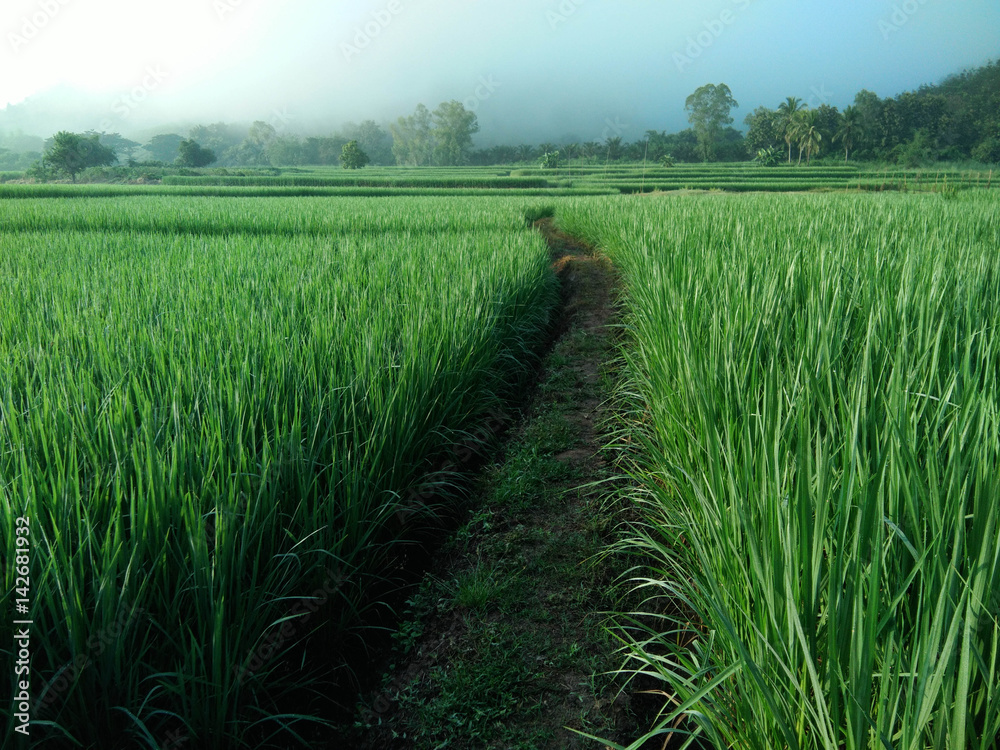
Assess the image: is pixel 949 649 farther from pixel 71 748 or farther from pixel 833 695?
pixel 71 748

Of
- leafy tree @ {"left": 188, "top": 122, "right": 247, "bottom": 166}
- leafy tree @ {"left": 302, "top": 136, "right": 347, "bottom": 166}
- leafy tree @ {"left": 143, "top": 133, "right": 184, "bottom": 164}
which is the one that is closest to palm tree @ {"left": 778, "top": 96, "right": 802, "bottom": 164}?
leafy tree @ {"left": 302, "top": 136, "right": 347, "bottom": 166}

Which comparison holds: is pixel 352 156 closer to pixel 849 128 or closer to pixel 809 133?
pixel 809 133

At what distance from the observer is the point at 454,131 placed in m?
69.3

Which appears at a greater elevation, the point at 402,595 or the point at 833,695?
the point at 833,695

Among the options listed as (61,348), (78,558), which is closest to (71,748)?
(78,558)

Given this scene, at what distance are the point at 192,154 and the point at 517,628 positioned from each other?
72232mm

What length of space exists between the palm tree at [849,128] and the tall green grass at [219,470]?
62185mm

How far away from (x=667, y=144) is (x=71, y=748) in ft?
221

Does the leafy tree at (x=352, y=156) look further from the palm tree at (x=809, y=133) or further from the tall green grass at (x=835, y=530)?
the tall green grass at (x=835, y=530)

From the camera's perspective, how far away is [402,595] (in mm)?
1869

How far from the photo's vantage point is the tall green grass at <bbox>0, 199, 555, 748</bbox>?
41.9 inches

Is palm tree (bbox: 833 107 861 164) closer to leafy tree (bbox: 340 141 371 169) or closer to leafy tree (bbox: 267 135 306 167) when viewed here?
leafy tree (bbox: 340 141 371 169)

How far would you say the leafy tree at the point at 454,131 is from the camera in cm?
6844

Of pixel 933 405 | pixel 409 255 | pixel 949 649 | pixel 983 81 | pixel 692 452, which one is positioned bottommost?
pixel 692 452
